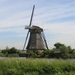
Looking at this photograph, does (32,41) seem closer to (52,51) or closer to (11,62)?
(52,51)

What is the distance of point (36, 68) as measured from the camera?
10070 millimetres

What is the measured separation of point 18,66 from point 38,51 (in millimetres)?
42131

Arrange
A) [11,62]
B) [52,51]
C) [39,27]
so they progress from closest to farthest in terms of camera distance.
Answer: [11,62] → [52,51] → [39,27]

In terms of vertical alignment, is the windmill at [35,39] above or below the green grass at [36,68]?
above

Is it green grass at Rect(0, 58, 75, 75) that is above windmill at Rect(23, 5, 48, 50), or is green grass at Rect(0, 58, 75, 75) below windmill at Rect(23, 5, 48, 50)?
below

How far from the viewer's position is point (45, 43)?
5769 cm

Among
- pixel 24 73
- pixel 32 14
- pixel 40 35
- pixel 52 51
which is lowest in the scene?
pixel 24 73

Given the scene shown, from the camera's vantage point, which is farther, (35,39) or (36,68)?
(35,39)

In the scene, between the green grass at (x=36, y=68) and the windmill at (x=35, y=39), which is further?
the windmill at (x=35, y=39)

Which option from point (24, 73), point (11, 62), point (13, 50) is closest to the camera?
point (24, 73)

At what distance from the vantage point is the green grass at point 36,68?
973 centimetres

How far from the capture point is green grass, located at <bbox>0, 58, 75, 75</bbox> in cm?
973

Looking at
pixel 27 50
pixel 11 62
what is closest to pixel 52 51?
pixel 27 50

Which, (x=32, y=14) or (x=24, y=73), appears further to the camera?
(x=32, y=14)
